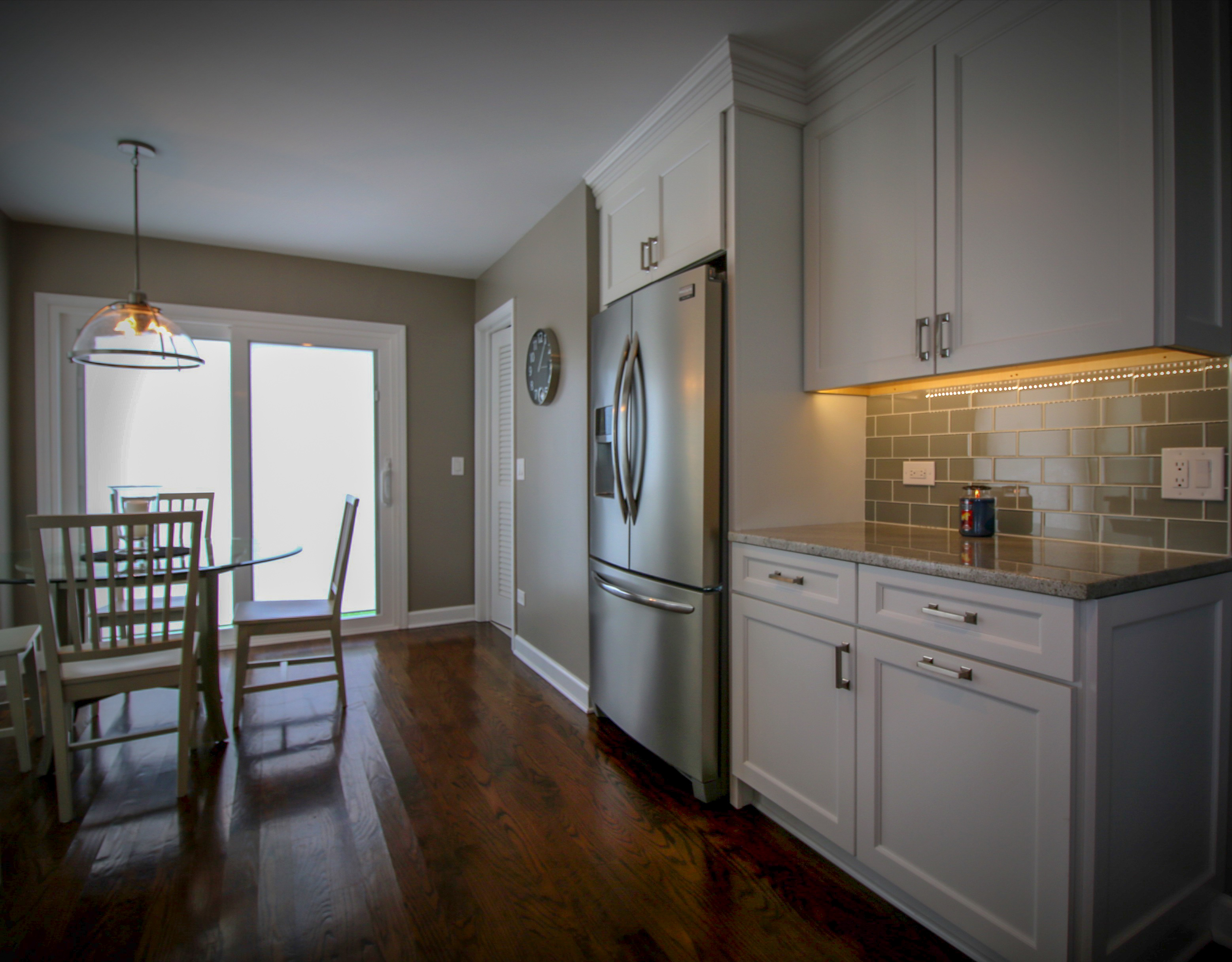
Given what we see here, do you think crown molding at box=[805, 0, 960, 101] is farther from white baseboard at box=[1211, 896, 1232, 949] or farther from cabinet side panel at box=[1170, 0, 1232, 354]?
white baseboard at box=[1211, 896, 1232, 949]

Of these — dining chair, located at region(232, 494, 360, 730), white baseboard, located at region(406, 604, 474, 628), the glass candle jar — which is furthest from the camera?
white baseboard, located at region(406, 604, 474, 628)

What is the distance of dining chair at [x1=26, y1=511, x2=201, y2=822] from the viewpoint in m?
2.01

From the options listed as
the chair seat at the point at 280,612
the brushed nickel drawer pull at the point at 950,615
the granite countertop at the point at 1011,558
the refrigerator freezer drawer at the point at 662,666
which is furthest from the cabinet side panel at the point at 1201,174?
the chair seat at the point at 280,612

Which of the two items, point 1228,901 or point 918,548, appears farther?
point 918,548

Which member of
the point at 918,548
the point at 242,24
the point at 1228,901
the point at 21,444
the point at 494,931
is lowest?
the point at 494,931

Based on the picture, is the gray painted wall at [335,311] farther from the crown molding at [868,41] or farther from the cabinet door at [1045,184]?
the cabinet door at [1045,184]

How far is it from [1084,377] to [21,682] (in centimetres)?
358

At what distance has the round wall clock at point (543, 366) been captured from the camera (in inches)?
130

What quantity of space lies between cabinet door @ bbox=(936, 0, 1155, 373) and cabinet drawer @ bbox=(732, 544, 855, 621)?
0.67 metres

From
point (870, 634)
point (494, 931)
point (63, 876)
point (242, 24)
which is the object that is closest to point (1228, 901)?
point (870, 634)

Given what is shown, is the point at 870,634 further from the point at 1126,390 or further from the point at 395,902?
the point at 395,902

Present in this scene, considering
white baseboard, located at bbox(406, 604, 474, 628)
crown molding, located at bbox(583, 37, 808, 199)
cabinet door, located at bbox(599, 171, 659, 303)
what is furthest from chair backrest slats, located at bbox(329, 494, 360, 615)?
crown molding, located at bbox(583, 37, 808, 199)

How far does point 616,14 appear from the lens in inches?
75.6

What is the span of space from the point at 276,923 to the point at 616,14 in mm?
2694
